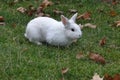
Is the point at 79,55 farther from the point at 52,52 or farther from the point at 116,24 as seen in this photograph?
the point at 116,24

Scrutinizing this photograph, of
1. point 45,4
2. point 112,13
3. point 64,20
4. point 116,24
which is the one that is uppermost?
point 64,20

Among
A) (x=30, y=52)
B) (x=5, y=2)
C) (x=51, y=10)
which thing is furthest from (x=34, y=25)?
(x=5, y=2)

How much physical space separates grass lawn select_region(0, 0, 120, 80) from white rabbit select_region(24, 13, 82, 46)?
106 mm

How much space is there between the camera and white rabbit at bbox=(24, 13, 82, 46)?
259 inches

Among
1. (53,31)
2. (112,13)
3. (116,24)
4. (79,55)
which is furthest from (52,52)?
(112,13)

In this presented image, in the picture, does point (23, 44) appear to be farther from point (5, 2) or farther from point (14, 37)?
point (5, 2)

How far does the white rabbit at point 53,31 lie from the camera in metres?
6.57

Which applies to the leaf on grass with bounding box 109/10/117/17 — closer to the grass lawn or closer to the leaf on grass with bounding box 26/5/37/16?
the grass lawn

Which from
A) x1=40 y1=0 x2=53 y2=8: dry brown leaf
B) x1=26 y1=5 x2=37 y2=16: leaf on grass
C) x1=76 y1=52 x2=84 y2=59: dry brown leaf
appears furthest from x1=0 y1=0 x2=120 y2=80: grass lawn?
x1=40 y1=0 x2=53 y2=8: dry brown leaf

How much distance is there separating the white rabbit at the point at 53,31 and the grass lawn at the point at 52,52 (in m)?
0.11

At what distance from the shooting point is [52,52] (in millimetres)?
6277

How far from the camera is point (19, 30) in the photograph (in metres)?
7.50

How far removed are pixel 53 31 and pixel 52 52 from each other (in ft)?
1.75

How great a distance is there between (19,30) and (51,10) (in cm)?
180
